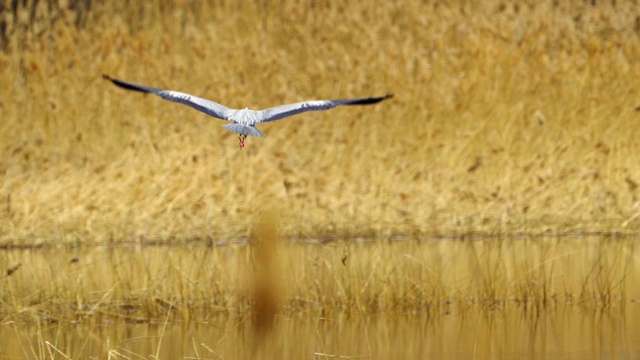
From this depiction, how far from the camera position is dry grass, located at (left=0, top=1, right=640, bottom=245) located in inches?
799

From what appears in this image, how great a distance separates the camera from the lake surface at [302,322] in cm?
1326

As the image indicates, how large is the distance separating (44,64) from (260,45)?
8.95ft

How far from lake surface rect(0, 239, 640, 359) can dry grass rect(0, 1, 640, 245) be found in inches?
154

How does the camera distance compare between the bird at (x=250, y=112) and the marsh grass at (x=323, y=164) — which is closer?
the bird at (x=250, y=112)

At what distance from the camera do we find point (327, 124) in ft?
74.4

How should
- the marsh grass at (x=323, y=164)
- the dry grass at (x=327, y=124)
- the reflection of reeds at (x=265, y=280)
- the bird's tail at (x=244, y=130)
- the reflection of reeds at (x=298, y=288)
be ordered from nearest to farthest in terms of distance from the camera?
the bird's tail at (x=244, y=130)
the reflection of reeds at (x=265, y=280)
the reflection of reeds at (x=298, y=288)
the marsh grass at (x=323, y=164)
the dry grass at (x=327, y=124)

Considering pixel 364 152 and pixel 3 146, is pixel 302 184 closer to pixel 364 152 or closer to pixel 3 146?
pixel 364 152

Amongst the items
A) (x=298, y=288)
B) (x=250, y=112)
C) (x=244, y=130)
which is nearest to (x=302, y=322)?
(x=298, y=288)

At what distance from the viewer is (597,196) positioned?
20.7 m

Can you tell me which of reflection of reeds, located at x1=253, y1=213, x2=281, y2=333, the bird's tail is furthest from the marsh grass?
the bird's tail

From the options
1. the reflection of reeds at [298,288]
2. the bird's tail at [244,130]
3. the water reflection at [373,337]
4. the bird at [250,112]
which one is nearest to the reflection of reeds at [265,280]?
the reflection of reeds at [298,288]

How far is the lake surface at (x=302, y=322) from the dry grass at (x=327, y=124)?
12.9 ft

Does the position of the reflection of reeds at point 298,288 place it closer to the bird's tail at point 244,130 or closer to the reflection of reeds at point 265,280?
the reflection of reeds at point 265,280

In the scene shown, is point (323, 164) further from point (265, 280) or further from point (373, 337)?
point (373, 337)
